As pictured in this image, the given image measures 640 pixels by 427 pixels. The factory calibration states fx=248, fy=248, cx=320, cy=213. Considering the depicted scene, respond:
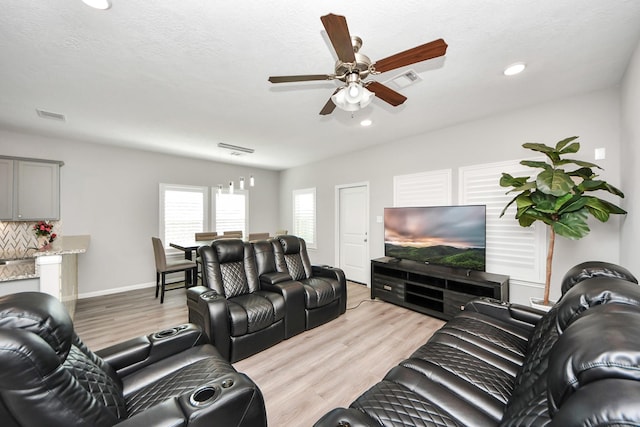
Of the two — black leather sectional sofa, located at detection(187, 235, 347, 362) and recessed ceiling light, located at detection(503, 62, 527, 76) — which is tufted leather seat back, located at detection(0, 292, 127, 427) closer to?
black leather sectional sofa, located at detection(187, 235, 347, 362)

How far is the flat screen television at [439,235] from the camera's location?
3.30 m

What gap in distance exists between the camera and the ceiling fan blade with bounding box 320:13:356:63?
3.88 feet

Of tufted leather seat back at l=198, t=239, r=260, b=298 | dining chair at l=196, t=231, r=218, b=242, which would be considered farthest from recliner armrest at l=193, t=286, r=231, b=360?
dining chair at l=196, t=231, r=218, b=242

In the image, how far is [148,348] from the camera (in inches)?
61.9

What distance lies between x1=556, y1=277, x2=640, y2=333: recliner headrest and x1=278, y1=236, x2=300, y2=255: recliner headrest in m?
2.87

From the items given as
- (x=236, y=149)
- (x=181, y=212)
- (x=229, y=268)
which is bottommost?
(x=229, y=268)

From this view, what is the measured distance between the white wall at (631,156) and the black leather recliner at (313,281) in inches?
109

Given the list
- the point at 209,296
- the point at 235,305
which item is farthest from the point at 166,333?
the point at 235,305

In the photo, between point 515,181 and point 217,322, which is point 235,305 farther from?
point 515,181

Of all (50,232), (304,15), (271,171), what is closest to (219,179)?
(271,171)

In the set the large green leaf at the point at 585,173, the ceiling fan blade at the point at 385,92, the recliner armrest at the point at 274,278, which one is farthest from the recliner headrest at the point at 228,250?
the large green leaf at the point at 585,173

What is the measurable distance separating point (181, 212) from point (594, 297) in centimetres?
604

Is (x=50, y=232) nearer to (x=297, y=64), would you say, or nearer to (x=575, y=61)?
(x=297, y=64)

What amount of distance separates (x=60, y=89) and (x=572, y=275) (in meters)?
4.78
